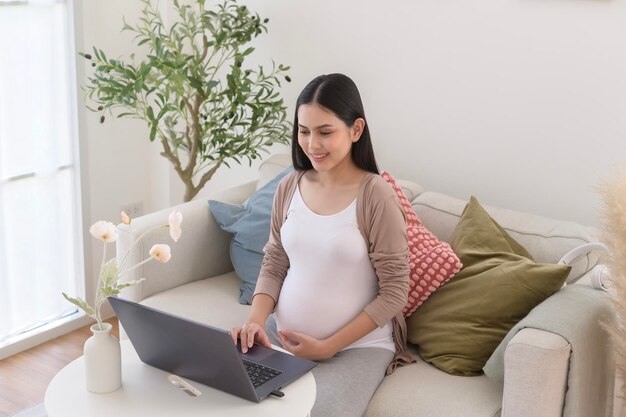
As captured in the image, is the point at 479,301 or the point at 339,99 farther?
the point at 479,301

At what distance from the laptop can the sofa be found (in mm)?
377

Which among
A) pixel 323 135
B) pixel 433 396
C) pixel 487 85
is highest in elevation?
pixel 487 85

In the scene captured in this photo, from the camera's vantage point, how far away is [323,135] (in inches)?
83.5

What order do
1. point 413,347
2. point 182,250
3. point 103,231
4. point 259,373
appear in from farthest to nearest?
point 182,250, point 413,347, point 259,373, point 103,231

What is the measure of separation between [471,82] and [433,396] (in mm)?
1243

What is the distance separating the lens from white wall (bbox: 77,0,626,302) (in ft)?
8.69

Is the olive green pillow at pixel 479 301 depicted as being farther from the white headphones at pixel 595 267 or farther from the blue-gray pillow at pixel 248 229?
the blue-gray pillow at pixel 248 229

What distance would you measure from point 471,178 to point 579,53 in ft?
1.91

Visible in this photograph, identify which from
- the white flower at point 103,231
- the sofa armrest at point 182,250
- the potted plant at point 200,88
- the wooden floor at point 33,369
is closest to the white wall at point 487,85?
the potted plant at point 200,88

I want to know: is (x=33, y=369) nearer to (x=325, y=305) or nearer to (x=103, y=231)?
(x=325, y=305)

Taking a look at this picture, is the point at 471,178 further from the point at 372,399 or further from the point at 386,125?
the point at 372,399

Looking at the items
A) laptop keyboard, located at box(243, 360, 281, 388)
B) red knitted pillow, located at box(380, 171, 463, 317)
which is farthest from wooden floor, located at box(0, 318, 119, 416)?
red knitted pillow, located at box(380, 171, 463, 317)

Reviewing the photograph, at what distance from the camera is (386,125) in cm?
311

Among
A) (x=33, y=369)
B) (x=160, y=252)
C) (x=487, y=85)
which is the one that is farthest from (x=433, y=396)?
(x=33, y=369)
